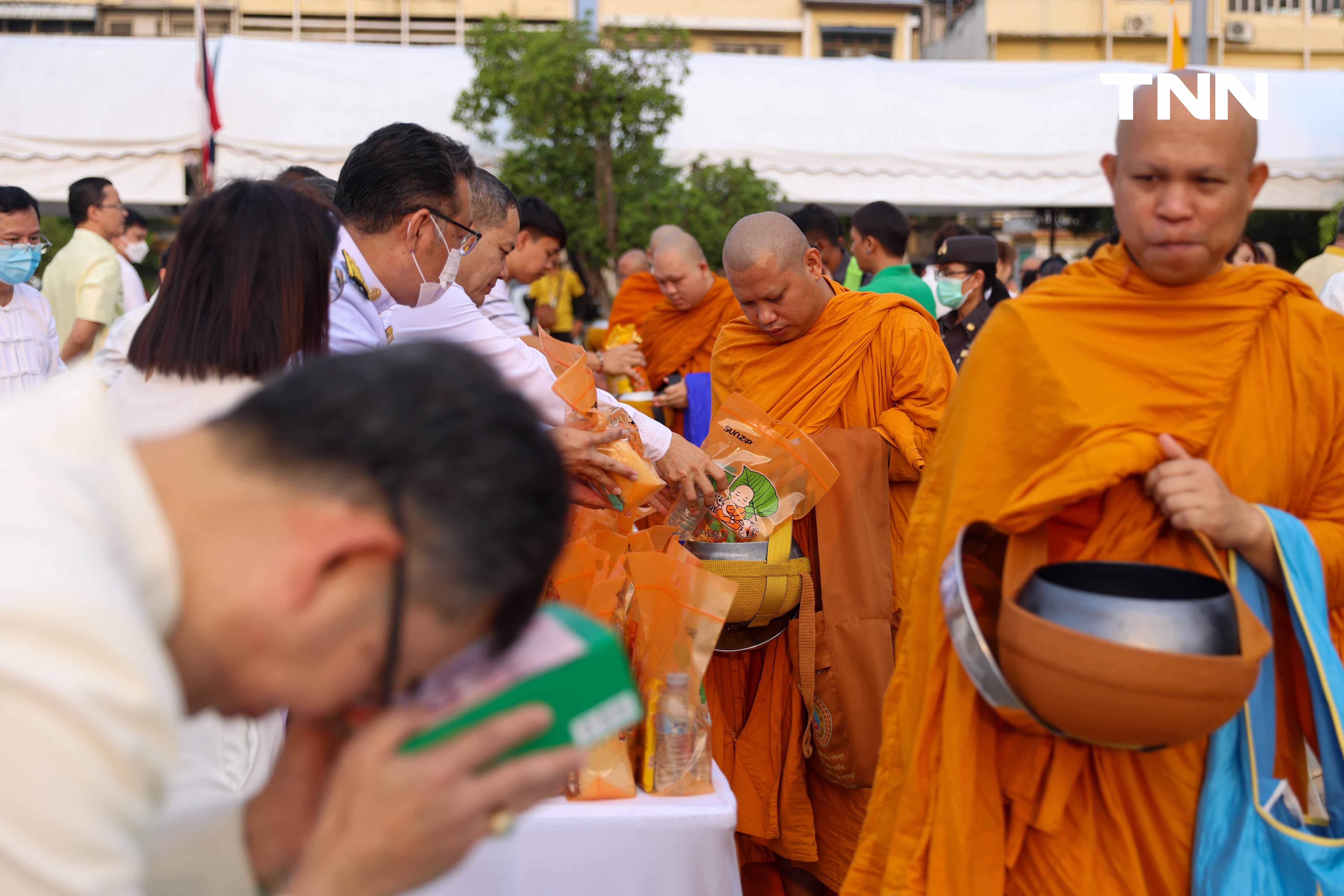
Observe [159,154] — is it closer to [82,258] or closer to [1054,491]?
[82,258]

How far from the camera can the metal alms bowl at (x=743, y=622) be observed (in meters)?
2.98

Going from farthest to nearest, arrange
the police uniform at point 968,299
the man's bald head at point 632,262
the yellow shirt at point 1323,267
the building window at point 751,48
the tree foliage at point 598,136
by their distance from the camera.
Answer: the building window at point 751,48 < the tree foliage at point 598,136 < the man's bald head at point 632,262 < the yellow shirt at point 1323,267 < the police uniform at point 968,299

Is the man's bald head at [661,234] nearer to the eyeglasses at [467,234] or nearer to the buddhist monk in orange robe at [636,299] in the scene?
the buddhist monk in orange robe at [636,299]

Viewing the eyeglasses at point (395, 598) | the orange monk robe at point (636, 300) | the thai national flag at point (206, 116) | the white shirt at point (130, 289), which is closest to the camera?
the eyeglasses at point (395, 598)

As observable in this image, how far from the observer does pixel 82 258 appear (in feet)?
21.5

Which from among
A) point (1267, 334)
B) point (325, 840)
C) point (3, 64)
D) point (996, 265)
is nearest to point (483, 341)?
point (1267, 334)

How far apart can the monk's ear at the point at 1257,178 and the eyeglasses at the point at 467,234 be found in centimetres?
183

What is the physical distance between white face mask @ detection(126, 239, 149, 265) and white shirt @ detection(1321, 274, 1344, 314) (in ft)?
25.0

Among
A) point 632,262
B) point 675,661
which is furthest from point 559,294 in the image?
point 675,661

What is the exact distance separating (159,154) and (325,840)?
10683 millimetres

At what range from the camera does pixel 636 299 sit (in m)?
6.56

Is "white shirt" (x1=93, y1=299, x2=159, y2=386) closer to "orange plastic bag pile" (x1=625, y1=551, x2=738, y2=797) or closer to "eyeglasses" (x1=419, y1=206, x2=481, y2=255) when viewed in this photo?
"eyeglasses" (x1=419, y1=206, x2=481, y2=255)

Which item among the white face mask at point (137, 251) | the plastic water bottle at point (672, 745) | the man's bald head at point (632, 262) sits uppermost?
the white face mask at point (137, 251)

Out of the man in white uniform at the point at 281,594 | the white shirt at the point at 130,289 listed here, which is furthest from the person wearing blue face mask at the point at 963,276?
the man in white uniform at the point at 281,594
